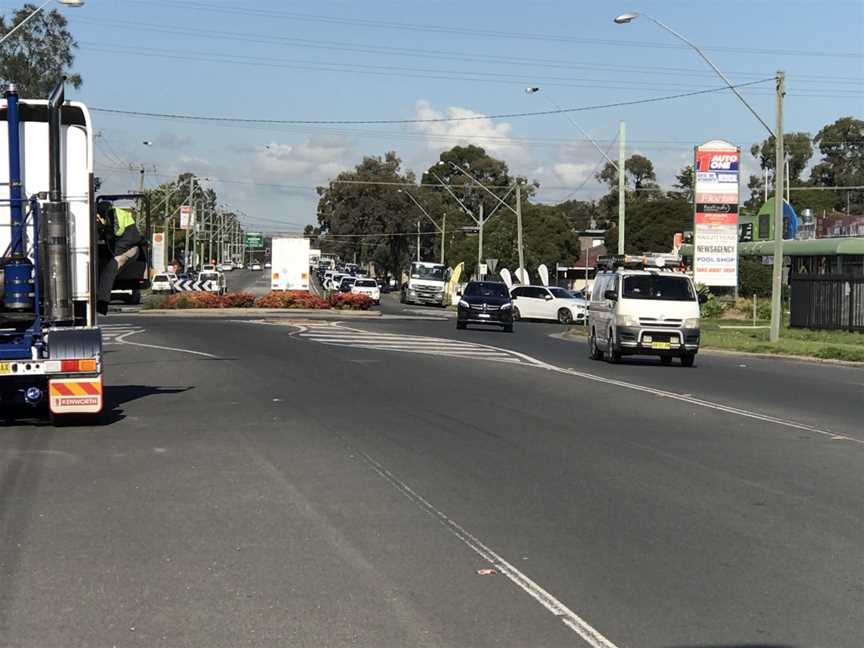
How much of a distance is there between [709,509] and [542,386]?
34.2 feet

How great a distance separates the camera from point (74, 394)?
13.5m

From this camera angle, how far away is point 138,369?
22062 millimetres

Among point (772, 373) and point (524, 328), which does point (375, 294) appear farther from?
point (772, 373)

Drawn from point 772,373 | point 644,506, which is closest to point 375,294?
point 772,373

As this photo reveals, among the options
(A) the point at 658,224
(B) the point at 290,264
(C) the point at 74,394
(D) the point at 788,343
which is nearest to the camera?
(C) the point at 74,394

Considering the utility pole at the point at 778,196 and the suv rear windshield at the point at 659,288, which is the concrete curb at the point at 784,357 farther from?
the suv rear windshield at the point at 659,288

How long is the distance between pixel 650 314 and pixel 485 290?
15950 mm

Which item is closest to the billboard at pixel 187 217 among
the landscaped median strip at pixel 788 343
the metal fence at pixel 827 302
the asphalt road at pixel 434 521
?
the landscaped median strip at pixel 788 343

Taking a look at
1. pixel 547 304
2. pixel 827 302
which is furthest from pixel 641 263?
pixel 547 304

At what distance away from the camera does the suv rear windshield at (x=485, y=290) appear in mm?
40594

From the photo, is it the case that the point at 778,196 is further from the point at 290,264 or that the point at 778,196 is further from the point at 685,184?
the point at 685,184

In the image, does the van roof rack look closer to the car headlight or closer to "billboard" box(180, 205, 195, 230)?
the car headlight

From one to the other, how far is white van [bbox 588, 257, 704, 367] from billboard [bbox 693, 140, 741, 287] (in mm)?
20684

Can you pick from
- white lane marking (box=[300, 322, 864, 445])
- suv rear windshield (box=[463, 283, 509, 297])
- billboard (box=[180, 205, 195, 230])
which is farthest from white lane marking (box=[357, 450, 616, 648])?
billboard (box=[180, 205, 195, 230])
